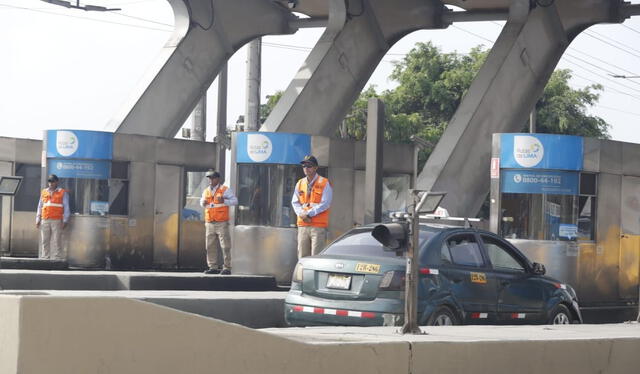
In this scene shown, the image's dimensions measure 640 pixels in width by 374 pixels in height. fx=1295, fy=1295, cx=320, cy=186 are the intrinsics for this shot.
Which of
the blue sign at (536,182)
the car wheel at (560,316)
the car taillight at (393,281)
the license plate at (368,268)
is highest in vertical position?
the blue sign at (536,182)

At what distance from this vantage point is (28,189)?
98.4 feet

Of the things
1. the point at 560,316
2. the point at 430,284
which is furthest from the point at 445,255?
the point at 560,316

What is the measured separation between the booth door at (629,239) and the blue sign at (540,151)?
1.51m

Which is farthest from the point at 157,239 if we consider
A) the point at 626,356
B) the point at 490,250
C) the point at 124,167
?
the point at 626,356

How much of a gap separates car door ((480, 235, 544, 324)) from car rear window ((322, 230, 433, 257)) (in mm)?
1126

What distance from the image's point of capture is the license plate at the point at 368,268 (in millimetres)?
13258

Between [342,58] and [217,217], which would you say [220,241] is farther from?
[342,58]

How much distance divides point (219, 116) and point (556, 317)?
88.6ft

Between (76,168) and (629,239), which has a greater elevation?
(76,168)

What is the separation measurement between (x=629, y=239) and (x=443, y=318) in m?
9.17

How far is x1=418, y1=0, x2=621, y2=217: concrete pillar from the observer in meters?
29.3

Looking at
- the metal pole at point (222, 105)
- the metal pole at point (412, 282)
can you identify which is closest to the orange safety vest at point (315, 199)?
the metal pole at point (412, 282)

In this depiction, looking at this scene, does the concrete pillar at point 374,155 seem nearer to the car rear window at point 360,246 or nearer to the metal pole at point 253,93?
the car rear window at point 360,246

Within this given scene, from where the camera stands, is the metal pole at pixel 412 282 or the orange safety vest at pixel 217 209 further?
the orange safety vest at pixel 217 209
